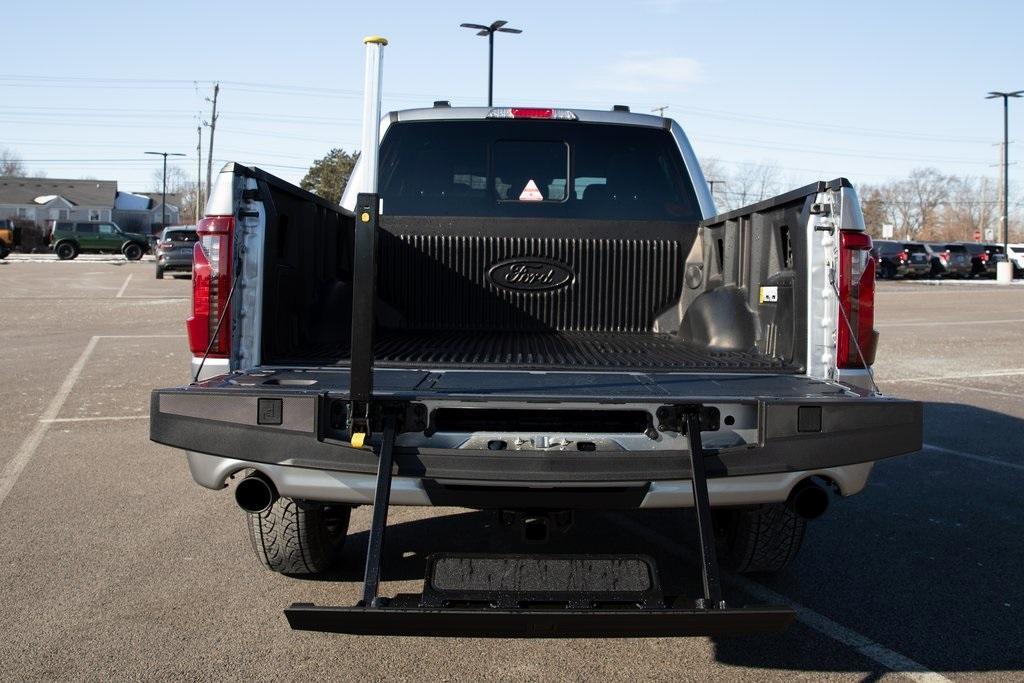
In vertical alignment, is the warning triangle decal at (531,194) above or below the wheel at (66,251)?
below

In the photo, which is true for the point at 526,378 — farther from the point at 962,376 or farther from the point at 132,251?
the point at 132,251

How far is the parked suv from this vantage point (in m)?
51.1

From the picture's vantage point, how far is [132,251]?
171 feet

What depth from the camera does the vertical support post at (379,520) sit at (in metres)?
2.94

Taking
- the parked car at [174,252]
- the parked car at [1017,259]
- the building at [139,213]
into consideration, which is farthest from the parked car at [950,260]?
the building at [139,213]

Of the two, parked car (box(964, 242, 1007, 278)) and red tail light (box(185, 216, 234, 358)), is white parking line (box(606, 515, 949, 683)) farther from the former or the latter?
parked car (box(964, 242, 1007, 278))

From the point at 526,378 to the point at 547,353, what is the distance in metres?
0.74

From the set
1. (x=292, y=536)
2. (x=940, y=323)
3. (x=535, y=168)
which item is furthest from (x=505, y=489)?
(x=940, y=323)

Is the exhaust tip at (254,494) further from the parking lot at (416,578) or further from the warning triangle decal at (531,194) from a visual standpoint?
the warning triangle decal at (531,194)

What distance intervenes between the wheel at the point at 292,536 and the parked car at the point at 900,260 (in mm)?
43707

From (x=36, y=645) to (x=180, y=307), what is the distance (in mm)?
18644

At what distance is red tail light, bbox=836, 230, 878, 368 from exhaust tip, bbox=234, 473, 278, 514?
215 cm

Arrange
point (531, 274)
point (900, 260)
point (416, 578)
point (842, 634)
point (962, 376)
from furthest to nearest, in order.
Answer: point (900, 260) < point (962, 376) < point (531, 274) < point (416, 578) < point (842, 634)

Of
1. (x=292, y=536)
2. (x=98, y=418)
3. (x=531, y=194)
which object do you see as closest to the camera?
(x=292, y=536)
